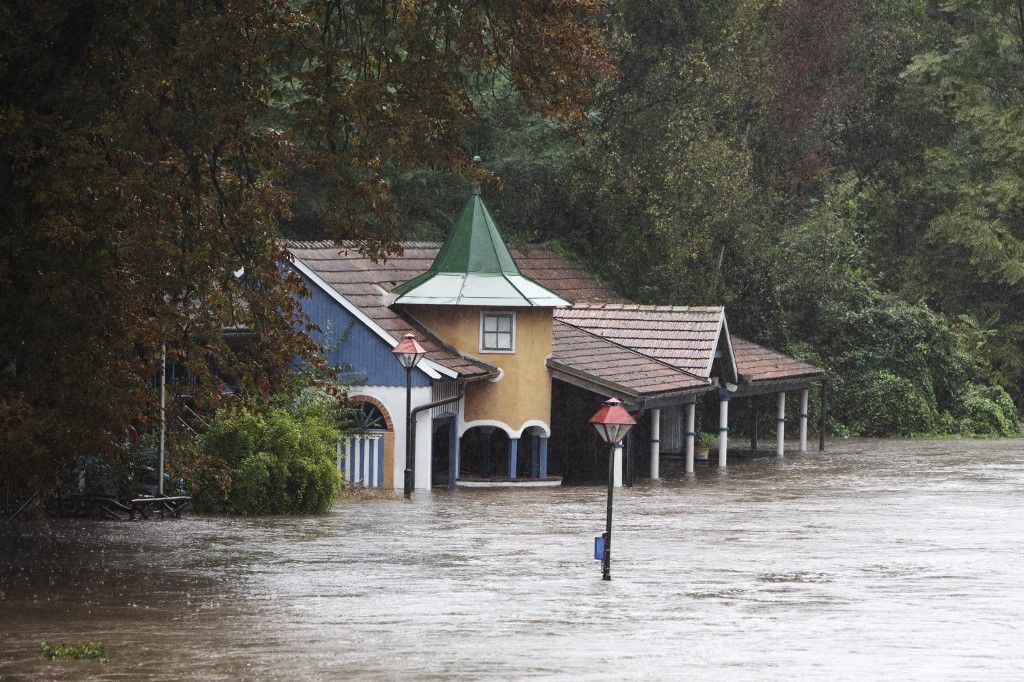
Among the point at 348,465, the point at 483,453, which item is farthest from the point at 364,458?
the point at 483,453

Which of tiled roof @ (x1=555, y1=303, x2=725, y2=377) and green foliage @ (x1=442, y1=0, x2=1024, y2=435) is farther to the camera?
green foliage @ (x1=442, y1=0, x2=1024, y2=435)

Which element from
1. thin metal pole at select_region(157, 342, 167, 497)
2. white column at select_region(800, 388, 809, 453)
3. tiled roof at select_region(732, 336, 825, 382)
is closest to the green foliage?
tiled roof at select_region(732, 336, 825, 382)

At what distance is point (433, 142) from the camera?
22984mm

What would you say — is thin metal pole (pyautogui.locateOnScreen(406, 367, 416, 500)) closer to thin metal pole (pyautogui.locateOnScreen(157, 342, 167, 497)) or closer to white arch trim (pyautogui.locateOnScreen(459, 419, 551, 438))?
white arch trim (pyautogui.locateOnScreen(459, 419, 551, 438))

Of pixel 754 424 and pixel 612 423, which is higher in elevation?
pixel 612 423

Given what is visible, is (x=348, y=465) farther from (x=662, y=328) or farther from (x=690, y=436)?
(x=662, y=328)

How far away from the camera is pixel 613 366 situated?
4138 centimetres

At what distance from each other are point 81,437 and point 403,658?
6214mm

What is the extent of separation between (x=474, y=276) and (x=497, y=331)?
130 centimetres

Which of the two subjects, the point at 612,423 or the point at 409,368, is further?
the point at 409,368

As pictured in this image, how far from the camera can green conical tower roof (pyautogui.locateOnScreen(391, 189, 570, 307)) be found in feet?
129

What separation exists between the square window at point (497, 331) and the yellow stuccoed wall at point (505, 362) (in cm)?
10

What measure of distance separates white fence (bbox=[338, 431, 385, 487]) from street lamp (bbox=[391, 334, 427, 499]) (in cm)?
83

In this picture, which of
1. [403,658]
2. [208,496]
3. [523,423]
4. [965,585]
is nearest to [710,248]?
[523,423]
